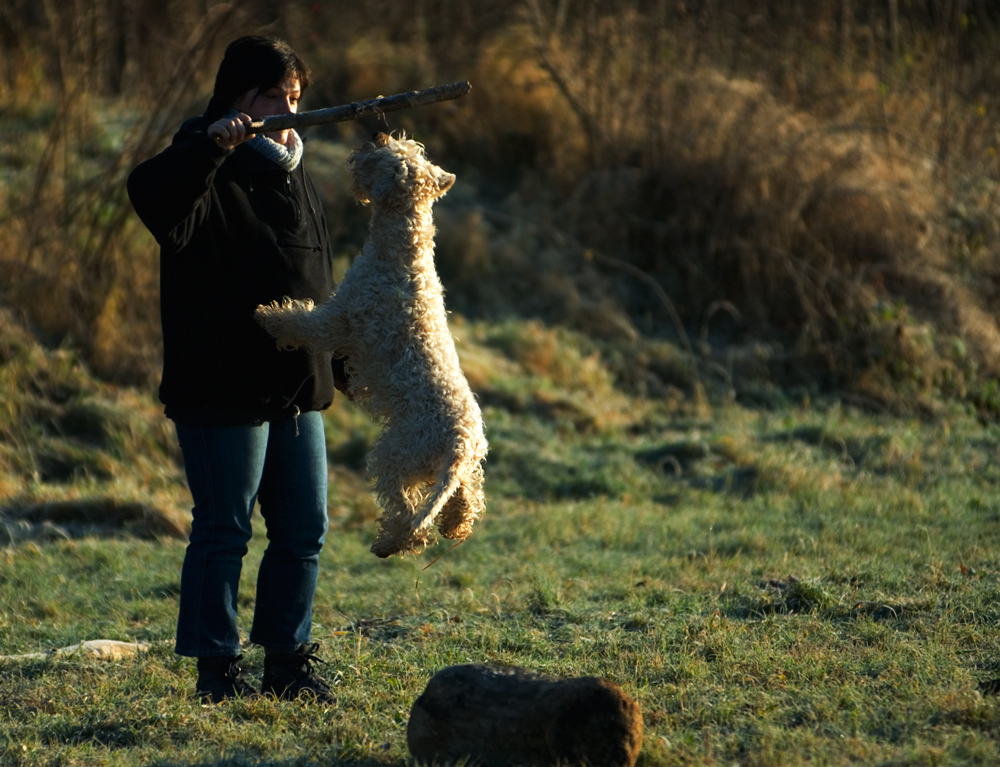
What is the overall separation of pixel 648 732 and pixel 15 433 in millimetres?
5235

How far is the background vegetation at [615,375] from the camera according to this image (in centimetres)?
390

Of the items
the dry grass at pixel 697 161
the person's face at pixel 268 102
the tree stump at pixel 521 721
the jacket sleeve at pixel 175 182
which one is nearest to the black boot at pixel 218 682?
the tree stump at pixel 521 721

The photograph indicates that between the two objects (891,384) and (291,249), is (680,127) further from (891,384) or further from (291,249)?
(291,249)

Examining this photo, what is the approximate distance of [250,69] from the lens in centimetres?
357

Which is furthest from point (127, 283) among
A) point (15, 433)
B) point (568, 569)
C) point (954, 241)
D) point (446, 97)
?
point (954, 241)

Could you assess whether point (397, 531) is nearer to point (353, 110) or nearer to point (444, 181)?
point (444, 181)

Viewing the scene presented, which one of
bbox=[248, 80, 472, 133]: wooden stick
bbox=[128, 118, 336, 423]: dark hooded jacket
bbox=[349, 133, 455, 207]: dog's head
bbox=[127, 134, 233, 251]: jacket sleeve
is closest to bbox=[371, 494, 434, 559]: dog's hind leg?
bbox=[128, 118, 336, 423]: dark hooded jacket

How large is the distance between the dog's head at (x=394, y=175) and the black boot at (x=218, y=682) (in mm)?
1633

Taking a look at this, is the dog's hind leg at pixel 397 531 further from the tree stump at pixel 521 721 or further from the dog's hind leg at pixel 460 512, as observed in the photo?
the tree stump at pixel 521 721

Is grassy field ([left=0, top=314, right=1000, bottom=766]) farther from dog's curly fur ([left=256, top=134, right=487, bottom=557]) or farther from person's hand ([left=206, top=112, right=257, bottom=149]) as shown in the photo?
person's hand ([left=206, top=112, right=257, bottom=149])

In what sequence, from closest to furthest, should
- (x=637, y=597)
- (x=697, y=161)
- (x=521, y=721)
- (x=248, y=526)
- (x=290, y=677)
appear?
(x=521, y=721) → (x=248, y=526) → (x=290, y=677) → (x=637, y=597) → (x=697, y=161)

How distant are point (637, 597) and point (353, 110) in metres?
2.71

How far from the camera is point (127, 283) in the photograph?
8.12m

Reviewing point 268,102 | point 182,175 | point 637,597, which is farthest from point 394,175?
point 637,597
